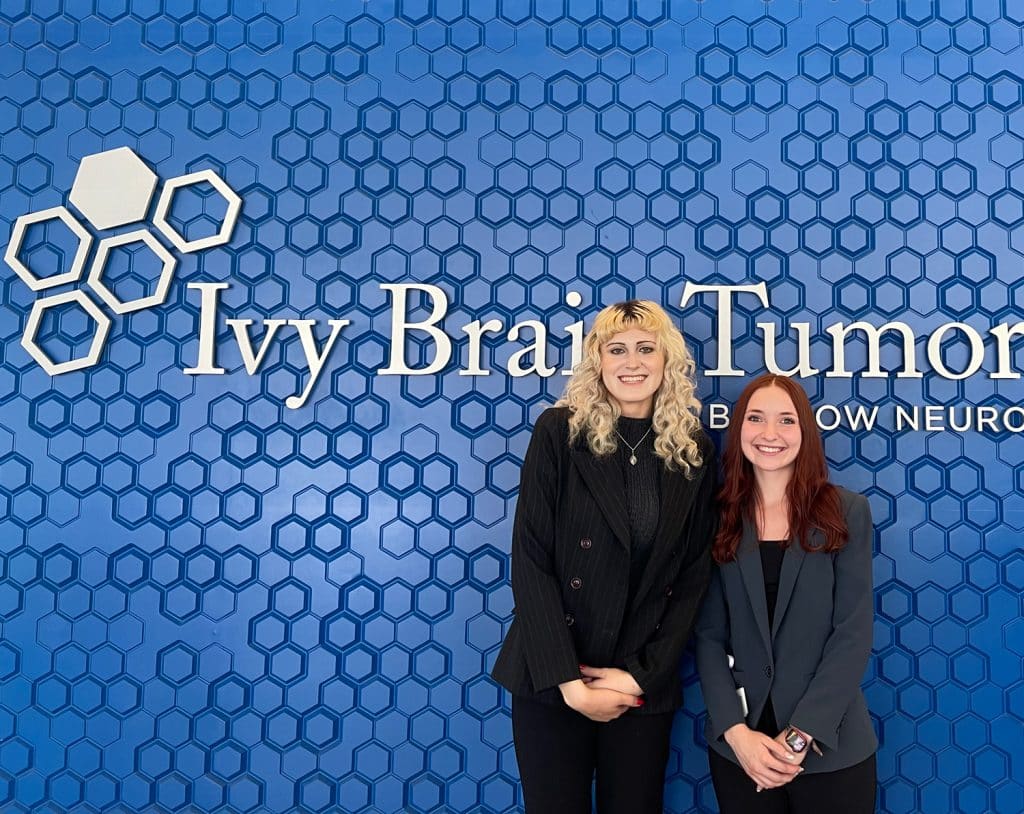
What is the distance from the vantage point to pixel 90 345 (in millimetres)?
2240

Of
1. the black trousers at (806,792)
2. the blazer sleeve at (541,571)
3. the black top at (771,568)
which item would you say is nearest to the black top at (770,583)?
the black top at (771,568)

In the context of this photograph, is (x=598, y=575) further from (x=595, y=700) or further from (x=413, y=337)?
(x=413, y=337)

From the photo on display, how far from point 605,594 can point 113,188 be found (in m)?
1.90

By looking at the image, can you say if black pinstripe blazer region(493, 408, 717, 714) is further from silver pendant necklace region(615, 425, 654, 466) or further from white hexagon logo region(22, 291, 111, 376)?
white hexagon logo region(22, 291, 111, 376)

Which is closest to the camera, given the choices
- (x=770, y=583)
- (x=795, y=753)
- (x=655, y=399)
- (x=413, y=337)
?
(x=795, y=753)

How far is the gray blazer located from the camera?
1625 mm

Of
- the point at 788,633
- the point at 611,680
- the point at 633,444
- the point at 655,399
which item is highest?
the point at 655,399

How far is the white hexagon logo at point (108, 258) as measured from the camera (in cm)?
222

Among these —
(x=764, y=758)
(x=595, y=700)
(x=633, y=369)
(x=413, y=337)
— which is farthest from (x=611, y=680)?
(x=413, y=337)

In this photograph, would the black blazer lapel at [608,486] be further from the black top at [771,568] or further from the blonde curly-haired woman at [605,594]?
the black top at [771,568]

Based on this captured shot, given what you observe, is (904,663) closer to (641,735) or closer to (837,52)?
(641,735)

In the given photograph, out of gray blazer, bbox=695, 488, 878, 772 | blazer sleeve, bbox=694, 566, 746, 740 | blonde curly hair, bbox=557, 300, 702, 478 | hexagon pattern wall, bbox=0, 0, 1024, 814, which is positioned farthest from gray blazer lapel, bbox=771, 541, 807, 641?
hexagon pattern wall, bbox=0, 0, 1024, 814

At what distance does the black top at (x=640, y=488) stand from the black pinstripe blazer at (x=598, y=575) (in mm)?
21

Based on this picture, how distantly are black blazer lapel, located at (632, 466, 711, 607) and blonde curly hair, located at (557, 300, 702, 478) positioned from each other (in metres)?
0.03
